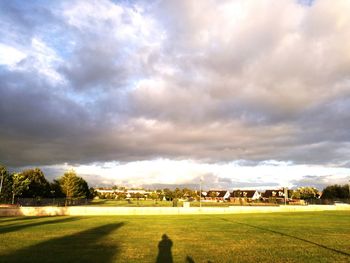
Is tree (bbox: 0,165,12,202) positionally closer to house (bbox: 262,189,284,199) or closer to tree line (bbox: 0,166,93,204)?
tree line (bbox: 0,166,93,204)

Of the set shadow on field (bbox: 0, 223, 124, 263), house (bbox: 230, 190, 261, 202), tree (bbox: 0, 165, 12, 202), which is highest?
tree (bbox: 0, 165, 12, 202)

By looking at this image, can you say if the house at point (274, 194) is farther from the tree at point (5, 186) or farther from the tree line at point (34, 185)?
the tree at point (5, 186)

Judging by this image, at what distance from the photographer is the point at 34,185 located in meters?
103

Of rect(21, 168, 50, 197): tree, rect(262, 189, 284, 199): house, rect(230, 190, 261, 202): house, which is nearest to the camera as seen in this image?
rect(21, 168, 50, 197): tree

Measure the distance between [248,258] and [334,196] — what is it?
12141cm

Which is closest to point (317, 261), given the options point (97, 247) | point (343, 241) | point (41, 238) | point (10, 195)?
point (343, 241)

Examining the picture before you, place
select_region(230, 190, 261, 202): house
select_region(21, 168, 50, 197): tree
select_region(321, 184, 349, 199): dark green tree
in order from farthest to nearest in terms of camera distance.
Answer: select_region(230, 190, 261, 202): house
select_region(321, 184, 349, 199): dark green tree
select_region(21, 168, 50, 197): tree

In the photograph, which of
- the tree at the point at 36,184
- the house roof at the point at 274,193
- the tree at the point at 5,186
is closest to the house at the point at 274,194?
the house roof at the point at 274,193

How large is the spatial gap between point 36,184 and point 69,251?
93267 mm

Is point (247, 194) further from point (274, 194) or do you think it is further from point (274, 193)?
point (274, 193)

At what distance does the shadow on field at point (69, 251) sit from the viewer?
15.3m

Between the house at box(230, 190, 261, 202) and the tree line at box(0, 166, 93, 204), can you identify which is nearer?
the tree line at box(0, 166, 93, 204)

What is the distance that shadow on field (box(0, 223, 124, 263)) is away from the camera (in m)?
15.3

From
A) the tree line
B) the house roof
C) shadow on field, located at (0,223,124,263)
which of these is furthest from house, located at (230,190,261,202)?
shadow on field, located at (0,223,124,263)
